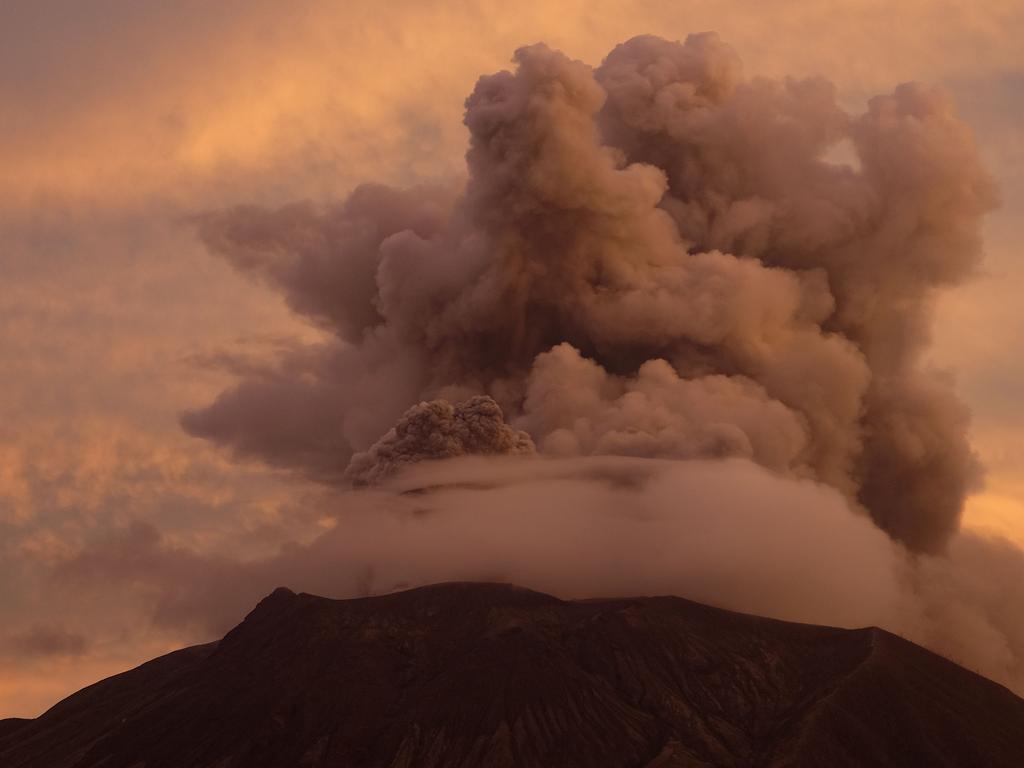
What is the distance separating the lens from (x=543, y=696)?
388ft

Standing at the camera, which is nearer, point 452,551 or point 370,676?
point 370,676

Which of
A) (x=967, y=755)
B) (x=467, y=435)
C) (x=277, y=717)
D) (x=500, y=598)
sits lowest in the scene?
(x=967, y=755)

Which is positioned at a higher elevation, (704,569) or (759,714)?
(704,569)

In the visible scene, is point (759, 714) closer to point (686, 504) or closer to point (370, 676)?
point (686, 504)

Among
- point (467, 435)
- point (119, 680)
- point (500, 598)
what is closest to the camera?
point (467, 435)

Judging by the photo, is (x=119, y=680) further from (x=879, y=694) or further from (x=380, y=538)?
(x=879, y=694)

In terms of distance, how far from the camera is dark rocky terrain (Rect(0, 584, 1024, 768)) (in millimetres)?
112875

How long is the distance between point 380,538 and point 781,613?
3452 cm

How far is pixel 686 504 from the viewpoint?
126812mm

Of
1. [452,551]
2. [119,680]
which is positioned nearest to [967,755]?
[452,551]

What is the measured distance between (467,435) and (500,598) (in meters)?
17.7

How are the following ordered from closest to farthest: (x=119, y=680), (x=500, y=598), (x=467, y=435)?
1. (x=467, y=435)
2. (x=500, y=598)
3. (x=119, y=680)

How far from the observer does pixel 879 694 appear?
117000 millimetres

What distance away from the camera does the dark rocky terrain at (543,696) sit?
11288cm
